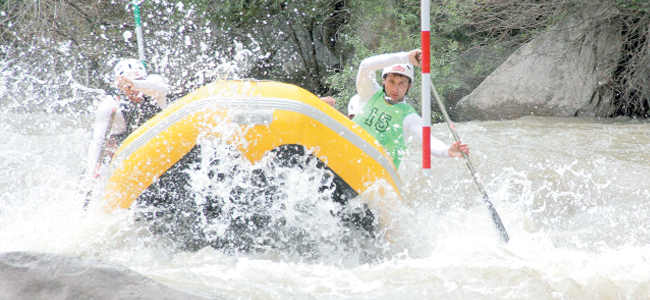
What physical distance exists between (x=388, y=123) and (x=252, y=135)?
3.44 ft

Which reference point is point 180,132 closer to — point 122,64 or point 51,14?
point 122,64

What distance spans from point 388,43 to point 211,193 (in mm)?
6018

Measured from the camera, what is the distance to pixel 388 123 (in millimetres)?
3324

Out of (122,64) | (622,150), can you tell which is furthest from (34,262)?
(622,150)

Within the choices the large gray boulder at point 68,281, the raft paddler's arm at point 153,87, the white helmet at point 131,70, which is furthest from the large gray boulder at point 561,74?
the large gray boulder at point 68,281

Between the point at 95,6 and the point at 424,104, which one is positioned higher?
the point at 95,6

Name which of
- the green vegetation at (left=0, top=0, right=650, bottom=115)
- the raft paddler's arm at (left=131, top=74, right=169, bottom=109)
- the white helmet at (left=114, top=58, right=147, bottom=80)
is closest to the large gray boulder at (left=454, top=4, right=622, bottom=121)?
the green vegetation at (left=0, top=0, right=650, bottom=115)

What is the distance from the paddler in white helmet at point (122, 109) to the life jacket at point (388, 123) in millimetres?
1351

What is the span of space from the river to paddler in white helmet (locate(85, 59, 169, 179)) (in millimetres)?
330

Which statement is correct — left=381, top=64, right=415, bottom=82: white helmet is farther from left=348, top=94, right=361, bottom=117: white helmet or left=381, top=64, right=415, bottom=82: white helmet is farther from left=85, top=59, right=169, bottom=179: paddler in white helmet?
left=85, top=59, right=169, bottom=179: paddler in white helmet

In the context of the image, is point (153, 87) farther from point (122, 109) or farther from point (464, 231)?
point (464, 231)

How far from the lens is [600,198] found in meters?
3.97

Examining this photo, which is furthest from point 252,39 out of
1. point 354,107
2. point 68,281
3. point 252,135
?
point 68,281

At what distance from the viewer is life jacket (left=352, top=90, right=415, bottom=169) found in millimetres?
3322
